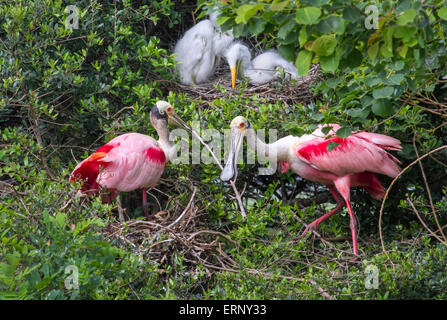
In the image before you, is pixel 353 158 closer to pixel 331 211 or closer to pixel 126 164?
pixel 331 211

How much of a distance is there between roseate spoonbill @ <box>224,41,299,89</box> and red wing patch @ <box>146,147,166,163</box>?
161 centimetres

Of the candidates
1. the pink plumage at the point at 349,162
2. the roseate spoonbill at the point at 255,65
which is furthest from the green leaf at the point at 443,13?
the roseate spoonbill at the point at 255,65

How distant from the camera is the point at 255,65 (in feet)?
22.5

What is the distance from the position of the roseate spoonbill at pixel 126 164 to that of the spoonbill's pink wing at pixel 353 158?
118 centimetres

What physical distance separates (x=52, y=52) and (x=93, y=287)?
290cm

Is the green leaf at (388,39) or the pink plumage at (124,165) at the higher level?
the green leaf at (388,39)

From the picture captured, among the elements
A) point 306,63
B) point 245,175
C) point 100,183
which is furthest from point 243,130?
point 306,63

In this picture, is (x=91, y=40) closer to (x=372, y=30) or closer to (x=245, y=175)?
(x=245, y=175)

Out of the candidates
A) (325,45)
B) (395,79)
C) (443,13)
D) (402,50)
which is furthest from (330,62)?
(443,13)

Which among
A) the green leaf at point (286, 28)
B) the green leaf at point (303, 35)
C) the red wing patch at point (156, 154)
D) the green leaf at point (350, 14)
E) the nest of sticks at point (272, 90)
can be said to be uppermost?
the green leaf at point (350, 14)

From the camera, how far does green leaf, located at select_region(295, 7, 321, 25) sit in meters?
2.81

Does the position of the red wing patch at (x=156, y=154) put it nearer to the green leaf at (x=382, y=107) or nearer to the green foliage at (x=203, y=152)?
the green foliage at (x=203, y=152)

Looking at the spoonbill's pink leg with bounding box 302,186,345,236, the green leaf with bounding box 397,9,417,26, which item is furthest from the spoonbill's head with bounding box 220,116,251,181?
the green leaf with bounding box 397,9,417,26

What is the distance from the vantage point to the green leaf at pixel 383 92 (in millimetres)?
3322
